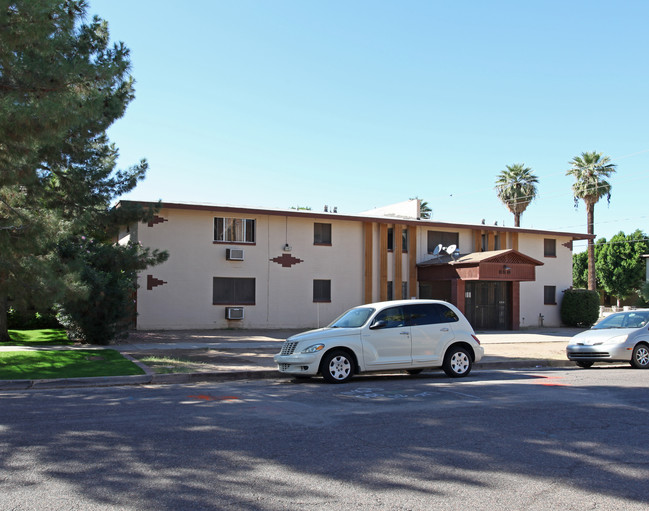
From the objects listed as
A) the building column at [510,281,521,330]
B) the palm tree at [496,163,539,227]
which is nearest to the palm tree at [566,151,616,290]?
the palm tree at [496,163,539,227]

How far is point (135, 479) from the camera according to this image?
17.5 ft

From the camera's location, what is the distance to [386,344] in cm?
1224

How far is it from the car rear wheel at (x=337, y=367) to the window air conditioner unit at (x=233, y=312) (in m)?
14.9

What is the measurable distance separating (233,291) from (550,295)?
59.7ft

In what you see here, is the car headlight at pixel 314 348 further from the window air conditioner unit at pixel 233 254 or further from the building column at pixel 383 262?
the building column at pixel 383 262

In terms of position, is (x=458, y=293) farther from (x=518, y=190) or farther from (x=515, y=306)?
(x=518, y=190)

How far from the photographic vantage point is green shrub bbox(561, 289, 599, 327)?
3253 centimetres

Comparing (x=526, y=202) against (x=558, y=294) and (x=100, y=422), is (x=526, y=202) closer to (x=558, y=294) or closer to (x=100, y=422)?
(x=558, y=294)

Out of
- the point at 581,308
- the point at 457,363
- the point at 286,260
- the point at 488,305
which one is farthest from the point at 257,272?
the point at 581,308

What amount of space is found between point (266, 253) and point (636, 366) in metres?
16.5

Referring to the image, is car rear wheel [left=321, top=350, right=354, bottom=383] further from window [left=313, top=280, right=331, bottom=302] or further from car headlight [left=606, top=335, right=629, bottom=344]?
window [left=313, top=280, right=331, bottom=302]

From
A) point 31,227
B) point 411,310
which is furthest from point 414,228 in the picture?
point 31,227

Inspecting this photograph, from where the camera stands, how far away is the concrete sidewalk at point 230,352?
1228 centimetres

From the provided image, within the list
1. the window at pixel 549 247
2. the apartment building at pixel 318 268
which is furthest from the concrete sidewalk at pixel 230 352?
the window at pixel 549 247
